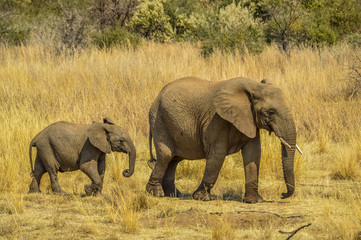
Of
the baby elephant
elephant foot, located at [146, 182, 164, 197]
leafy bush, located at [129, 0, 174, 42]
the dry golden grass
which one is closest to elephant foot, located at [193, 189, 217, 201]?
the dry golden grass

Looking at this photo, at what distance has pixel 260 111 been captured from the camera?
271 inches

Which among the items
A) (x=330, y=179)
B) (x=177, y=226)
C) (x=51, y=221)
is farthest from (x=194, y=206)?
(x=330, y=179)

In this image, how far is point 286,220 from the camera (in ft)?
21.0

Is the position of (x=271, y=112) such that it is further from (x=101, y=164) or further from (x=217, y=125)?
(x=101, y=164)

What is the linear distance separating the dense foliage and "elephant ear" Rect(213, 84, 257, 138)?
954 cm

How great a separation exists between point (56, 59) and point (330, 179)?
8385 millimetres

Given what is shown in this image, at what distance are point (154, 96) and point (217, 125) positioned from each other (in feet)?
17.1

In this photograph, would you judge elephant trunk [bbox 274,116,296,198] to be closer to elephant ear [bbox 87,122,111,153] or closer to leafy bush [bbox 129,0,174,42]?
elephant ear [bbox 87,122,111,153]

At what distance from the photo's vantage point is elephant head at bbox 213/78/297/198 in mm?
6750

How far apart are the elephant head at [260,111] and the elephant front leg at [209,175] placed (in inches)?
17.7

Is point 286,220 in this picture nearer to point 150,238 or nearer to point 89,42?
point 150,238

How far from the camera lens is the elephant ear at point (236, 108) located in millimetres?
6852

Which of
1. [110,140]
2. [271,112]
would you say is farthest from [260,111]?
[110,140]

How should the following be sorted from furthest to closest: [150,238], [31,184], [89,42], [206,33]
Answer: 1. [206,33]
2. [89,42]
3. [31,184]
4. [150,238]
